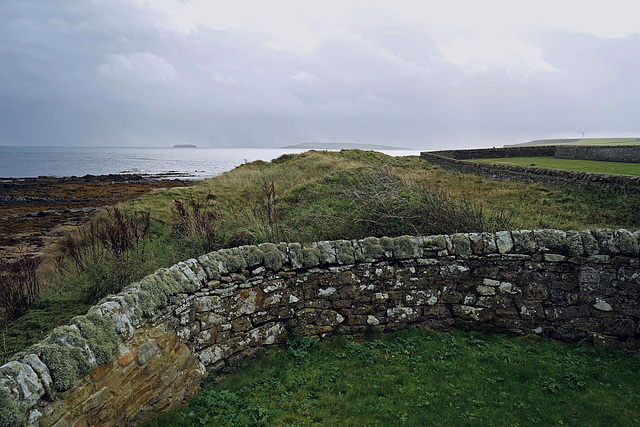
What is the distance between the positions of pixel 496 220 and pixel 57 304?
29.0ft

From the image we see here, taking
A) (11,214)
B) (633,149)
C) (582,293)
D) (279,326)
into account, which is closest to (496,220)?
(582,293)

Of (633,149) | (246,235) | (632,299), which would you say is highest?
(633,149)

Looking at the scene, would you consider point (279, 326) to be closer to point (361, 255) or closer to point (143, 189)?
point (361, 255)

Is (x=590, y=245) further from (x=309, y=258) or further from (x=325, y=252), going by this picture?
(x=309, y=258)

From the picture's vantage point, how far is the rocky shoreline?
18.5m

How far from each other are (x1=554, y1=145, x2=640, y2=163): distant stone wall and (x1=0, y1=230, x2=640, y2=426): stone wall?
1821cm

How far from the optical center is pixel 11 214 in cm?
2611

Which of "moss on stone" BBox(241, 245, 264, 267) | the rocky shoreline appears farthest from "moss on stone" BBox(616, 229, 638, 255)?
the rocky shoreline

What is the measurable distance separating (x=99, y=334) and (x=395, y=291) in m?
4.09

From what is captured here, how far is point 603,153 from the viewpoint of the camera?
20766 millimetres

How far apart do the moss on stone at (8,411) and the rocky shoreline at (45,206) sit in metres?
11.0

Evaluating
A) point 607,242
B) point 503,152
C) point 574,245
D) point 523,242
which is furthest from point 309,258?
point 503,152

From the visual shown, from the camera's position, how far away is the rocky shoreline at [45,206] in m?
18.5

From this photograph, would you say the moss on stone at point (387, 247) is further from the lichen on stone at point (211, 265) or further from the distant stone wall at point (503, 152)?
the distant stone wall at point (503, 152)
